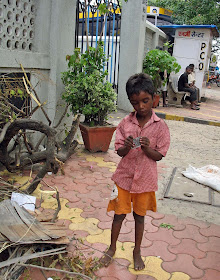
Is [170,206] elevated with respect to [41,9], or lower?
lower

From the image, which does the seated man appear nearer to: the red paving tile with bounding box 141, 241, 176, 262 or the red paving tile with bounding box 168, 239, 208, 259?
the red paving tile with bounding box 168, 239, 208, 259

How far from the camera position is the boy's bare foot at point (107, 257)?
2.63 m

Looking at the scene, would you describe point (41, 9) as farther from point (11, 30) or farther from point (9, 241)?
point (9, 241)

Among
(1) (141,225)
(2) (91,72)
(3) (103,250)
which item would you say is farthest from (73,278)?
(2) (91,72)

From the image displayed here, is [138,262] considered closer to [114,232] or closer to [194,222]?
[114,232]

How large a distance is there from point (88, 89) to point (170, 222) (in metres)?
2.58

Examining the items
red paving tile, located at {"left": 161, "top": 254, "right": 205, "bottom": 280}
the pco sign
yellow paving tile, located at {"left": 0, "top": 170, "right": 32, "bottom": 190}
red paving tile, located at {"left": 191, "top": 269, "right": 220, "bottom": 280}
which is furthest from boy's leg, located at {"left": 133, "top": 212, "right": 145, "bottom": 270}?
the pco sign

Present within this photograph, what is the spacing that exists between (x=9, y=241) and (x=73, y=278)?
542 mm

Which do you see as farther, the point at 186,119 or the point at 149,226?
the point at 186,119

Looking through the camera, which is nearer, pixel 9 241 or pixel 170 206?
pixel 9 241

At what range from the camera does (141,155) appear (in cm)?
249

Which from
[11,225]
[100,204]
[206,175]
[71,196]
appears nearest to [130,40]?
[206,175]

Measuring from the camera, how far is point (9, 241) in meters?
2.39

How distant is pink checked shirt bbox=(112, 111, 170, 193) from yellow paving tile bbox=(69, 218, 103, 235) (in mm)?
826
